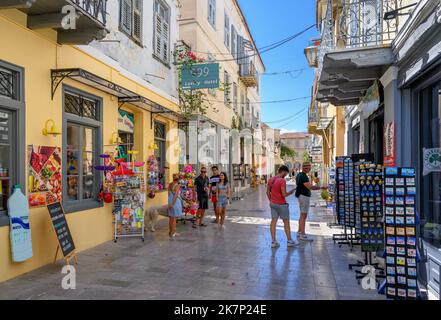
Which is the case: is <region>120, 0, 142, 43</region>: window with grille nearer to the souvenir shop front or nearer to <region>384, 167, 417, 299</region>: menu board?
the souvenir shop front

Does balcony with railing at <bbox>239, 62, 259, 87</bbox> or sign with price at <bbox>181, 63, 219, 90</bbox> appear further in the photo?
balcony with railing at <bbox>239, 62, 259, 87</bbox>

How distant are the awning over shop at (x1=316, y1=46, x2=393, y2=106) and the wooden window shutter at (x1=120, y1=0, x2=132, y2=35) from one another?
486 cm

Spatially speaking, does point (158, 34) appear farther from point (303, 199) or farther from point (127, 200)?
point (303, 199)

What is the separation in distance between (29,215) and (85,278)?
138cm

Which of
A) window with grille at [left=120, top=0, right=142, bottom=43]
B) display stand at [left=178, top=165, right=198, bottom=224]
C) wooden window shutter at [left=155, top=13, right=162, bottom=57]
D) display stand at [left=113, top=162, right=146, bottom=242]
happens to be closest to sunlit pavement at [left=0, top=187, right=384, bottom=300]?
display stand at [left=113, top=162, right=146, bottom=242]

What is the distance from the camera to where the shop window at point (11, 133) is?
16.7ft

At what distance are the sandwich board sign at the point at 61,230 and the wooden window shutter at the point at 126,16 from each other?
4758 millimetres

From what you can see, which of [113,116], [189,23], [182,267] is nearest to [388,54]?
[182,267]

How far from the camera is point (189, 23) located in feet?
43.9

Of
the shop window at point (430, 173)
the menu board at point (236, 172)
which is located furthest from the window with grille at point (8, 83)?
the menu board at point (236, 172)

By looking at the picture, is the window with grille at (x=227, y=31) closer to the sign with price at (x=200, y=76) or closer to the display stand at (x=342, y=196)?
the sign with price at (x=200, y=76)

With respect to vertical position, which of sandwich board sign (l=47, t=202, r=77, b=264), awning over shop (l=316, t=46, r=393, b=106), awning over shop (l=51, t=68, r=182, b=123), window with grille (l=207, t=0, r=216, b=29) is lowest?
sandwich board sign (l=47, t=202, r=77, b=264)

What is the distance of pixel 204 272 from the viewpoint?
541 cm

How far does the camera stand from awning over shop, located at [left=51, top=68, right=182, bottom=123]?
5957mm
